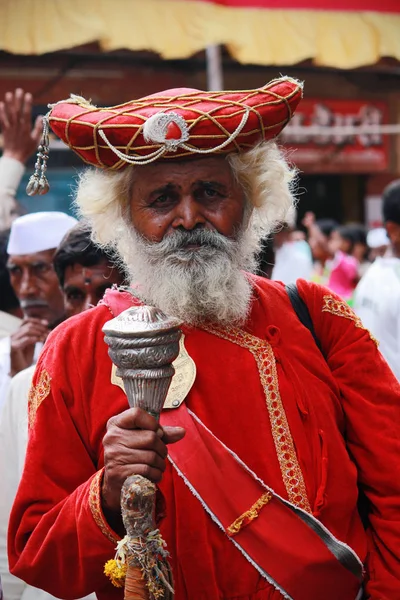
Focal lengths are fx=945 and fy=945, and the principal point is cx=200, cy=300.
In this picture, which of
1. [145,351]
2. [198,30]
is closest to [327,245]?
[198,30]

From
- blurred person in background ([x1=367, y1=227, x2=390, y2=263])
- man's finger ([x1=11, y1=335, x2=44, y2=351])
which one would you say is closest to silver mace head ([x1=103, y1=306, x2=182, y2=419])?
man's finger ([x1=11, y1=335, x2=44, y2=351])

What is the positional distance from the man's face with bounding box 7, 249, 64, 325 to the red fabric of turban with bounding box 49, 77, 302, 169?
190 centimetres

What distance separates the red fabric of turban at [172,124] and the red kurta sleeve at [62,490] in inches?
22.0

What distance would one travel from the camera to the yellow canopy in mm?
6992

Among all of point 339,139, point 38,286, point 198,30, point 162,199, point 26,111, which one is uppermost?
point 198,30

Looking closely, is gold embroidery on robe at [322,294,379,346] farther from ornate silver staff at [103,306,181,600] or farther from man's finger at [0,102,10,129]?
Answer: man's finger at [0,102,10,129]

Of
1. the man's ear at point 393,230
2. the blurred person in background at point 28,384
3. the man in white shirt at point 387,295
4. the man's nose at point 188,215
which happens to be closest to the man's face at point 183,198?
the man's nose at point 188,215

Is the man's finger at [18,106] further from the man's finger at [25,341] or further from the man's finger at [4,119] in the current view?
the man's finger at [25,341]

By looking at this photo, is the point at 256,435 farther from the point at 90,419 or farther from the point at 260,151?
the point at 260,151

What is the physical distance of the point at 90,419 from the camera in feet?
9.02

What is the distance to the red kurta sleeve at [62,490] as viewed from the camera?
8.39 ft

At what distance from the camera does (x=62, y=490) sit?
2.69m

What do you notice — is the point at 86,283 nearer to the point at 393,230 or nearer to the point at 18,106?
the point at 18,106

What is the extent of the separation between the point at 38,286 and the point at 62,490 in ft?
7.06
